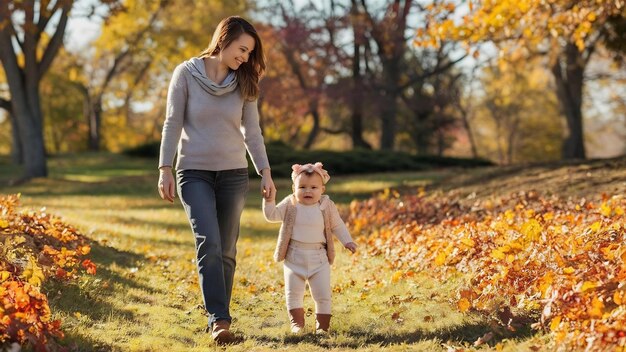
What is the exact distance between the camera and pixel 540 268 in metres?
5.52

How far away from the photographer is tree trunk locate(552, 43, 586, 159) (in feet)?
80.2

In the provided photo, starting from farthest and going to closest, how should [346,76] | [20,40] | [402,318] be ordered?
[346,76], [20,40], [402,318]

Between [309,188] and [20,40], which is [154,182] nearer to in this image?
[20,40]

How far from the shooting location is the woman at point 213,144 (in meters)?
5.13

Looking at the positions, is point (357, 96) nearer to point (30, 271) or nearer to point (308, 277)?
point (308, 277)

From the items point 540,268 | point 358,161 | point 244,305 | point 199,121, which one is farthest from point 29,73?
point 540,268

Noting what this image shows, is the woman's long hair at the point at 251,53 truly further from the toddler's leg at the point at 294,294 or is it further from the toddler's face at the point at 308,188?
the toddler's leg at the point at 294,294

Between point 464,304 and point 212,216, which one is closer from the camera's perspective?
point 212,216

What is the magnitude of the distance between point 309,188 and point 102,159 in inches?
1048

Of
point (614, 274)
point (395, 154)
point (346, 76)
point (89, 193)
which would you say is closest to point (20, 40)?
point (89, 193)

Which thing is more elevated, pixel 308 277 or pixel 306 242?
pixel 306 242

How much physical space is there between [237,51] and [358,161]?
54.3 ft

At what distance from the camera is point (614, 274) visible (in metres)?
4.68

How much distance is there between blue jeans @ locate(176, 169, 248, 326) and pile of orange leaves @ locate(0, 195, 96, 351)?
1007mm
